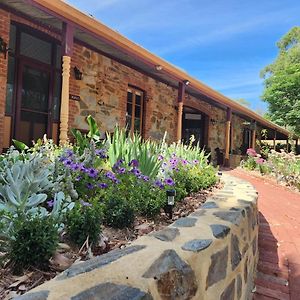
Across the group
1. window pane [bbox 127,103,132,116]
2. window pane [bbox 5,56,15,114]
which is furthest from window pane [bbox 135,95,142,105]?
window pane [bbox 5,56,15,114]

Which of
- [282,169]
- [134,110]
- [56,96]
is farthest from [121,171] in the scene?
[282,169]

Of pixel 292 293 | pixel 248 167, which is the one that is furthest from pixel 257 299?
pixel 248 167

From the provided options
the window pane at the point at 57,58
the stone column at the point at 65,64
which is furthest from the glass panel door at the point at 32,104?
the stone column at the point at 65,64

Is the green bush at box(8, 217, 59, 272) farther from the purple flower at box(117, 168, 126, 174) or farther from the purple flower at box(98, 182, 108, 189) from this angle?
the purple flower at box(117, 168, 126, 174)

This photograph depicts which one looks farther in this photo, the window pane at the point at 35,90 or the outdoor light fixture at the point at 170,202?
the window pane at the point at 35,90

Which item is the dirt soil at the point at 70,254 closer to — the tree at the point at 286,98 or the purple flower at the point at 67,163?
the purple flower at the point at 67,163

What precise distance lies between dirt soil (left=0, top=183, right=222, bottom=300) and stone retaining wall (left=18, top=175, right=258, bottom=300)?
189 millimetres

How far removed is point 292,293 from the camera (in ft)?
8.91

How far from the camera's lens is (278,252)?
11.7 feet

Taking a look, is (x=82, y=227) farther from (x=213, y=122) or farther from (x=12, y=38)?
(x=213, y=122)

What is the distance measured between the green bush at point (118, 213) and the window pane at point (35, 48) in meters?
4.68

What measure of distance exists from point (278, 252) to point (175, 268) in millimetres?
2618

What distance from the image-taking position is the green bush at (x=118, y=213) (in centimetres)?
209

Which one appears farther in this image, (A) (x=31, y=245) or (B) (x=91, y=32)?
(B) (x=91, y=32)
